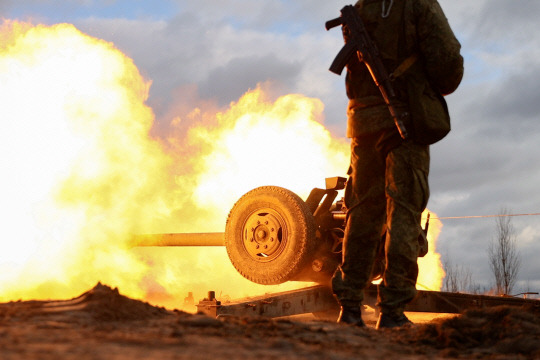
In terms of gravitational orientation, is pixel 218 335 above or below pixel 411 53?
below

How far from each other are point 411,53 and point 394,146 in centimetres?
74

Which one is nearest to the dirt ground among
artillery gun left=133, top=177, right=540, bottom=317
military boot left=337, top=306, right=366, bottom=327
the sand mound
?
→ the sand mound

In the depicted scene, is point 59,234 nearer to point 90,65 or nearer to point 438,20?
point 90,65

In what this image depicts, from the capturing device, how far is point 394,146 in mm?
5387

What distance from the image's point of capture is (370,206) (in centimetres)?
560

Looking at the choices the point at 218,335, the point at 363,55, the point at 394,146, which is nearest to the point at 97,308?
the point at 218,335

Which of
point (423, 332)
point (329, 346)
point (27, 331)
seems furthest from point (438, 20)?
point (27, 331)

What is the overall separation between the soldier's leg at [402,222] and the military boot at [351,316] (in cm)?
28

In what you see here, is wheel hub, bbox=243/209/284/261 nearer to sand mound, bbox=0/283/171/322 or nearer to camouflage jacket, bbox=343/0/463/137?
camouflage jacket, bbox=343/0/463/137

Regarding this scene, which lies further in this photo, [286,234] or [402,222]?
[286,234]

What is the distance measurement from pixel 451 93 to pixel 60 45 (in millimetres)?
11179

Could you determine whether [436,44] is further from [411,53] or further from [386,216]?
[386,216]

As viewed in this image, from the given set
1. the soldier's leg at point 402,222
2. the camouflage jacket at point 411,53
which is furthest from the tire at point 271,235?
the soldier's leg at point 402,222

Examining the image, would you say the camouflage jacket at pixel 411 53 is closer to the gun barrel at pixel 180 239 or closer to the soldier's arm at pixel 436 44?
the soldier's arm at pixel 436 44
